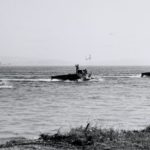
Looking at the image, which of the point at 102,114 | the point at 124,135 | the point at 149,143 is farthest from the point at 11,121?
the point at 149,143

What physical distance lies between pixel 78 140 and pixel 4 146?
196 cm

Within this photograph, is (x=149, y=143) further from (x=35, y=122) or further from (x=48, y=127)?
(x=35, y=122)

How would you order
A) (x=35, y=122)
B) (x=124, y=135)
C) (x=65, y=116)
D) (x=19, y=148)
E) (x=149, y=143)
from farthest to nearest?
(x=65, y=116), (x=35, y=122), (x=124, y=135), (x=149, y=143), (x=19, y=148)

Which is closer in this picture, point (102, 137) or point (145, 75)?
point (102, 137)

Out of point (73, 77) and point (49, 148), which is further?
point (73, 77)

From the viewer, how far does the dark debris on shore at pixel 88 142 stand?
10719mm

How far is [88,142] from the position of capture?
36.7ft

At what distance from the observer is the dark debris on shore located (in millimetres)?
10719

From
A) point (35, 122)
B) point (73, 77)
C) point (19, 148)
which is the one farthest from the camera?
point (73, 77)

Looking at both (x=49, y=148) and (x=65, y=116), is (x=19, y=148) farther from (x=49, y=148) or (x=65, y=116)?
(x=65, y=116)

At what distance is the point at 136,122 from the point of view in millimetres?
20859

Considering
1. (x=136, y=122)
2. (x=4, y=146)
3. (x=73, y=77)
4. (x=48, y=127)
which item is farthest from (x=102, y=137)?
(x=73, y=77)

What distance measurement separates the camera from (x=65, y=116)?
77.4 feet

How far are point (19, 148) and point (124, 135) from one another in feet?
11.6
